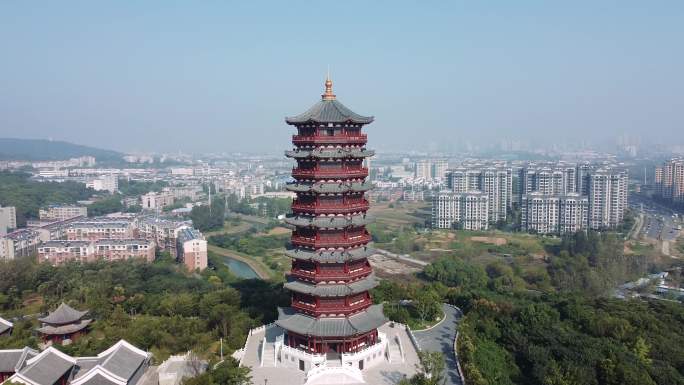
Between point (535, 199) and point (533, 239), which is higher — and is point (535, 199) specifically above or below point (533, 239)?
above

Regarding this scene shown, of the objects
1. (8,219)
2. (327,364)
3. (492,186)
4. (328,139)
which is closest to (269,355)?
(327,364)

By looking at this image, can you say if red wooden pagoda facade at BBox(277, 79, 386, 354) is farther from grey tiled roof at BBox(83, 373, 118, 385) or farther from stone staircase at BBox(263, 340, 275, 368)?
grey tiled roof at BBox(83, 373, 118, 385)

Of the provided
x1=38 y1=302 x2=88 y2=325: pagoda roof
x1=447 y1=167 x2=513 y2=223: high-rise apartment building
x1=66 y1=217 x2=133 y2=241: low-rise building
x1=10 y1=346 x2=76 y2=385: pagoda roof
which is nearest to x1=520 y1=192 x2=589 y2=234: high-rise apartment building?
x1=447 y1=167 x2=513 y2=223: high-rise apartment building

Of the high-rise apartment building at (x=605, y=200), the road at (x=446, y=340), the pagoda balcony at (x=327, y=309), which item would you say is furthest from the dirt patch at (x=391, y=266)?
the pagoda balcony at (x=327, y=309)

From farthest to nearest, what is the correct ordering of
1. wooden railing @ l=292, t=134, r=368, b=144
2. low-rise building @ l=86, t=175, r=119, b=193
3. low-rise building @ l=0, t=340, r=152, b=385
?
low-rise building @ l=86, t=175, r=119, b=193
wooden railing @ l=292, t=134, r=368, b=144
low-rise building @ l=0, t=340, r=152, b=385

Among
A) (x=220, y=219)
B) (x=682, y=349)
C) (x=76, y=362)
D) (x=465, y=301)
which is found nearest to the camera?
(x=76, y=362)

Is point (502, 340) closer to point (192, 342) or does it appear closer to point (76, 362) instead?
point (192, 342)

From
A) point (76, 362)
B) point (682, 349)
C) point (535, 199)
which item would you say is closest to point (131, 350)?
point (76, 362)
